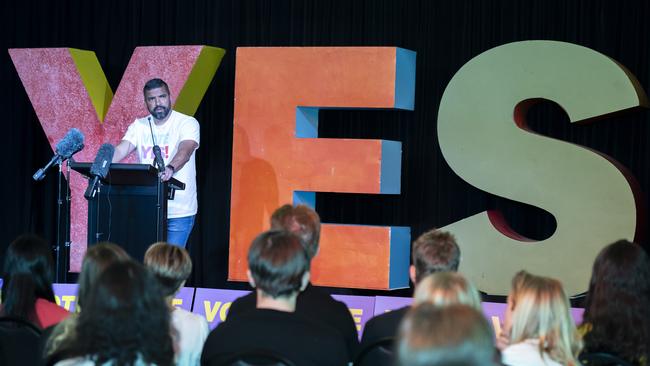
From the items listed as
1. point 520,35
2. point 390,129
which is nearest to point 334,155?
point 390,129

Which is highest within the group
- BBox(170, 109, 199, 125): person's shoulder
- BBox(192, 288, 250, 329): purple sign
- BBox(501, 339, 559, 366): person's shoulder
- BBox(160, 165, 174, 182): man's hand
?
BBox(170, 109, 199, 125): person's shoulder

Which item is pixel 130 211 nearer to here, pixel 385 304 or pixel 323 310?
pixel 385 304

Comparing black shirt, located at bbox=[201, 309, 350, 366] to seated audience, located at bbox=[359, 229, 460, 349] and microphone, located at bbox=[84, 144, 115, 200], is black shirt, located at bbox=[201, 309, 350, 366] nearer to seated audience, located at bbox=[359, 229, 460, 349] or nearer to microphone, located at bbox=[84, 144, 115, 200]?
seated audience, located at bbox=[359, 229, 460, 349]

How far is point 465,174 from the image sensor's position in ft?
22.0

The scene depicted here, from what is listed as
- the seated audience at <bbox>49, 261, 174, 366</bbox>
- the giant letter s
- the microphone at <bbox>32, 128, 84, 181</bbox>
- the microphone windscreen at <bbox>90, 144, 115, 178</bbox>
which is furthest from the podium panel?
the seated audience at <bbox>49, 261, 174, 366</bbox>

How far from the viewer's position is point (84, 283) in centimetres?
282

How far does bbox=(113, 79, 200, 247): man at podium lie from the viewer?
625cm

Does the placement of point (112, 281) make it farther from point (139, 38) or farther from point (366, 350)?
point (139, 38)

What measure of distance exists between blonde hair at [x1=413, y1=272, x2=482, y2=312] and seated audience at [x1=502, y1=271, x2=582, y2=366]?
25 centimetres

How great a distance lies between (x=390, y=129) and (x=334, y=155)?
0.62 metres

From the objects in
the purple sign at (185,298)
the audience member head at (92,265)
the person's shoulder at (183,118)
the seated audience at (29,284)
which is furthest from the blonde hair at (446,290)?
the person's shoulder at (183,118)

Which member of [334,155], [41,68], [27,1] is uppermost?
[27,1]

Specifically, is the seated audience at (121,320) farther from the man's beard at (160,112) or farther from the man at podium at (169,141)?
the man's beard at (160,112)

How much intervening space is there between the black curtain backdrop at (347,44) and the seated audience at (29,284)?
170 inches
